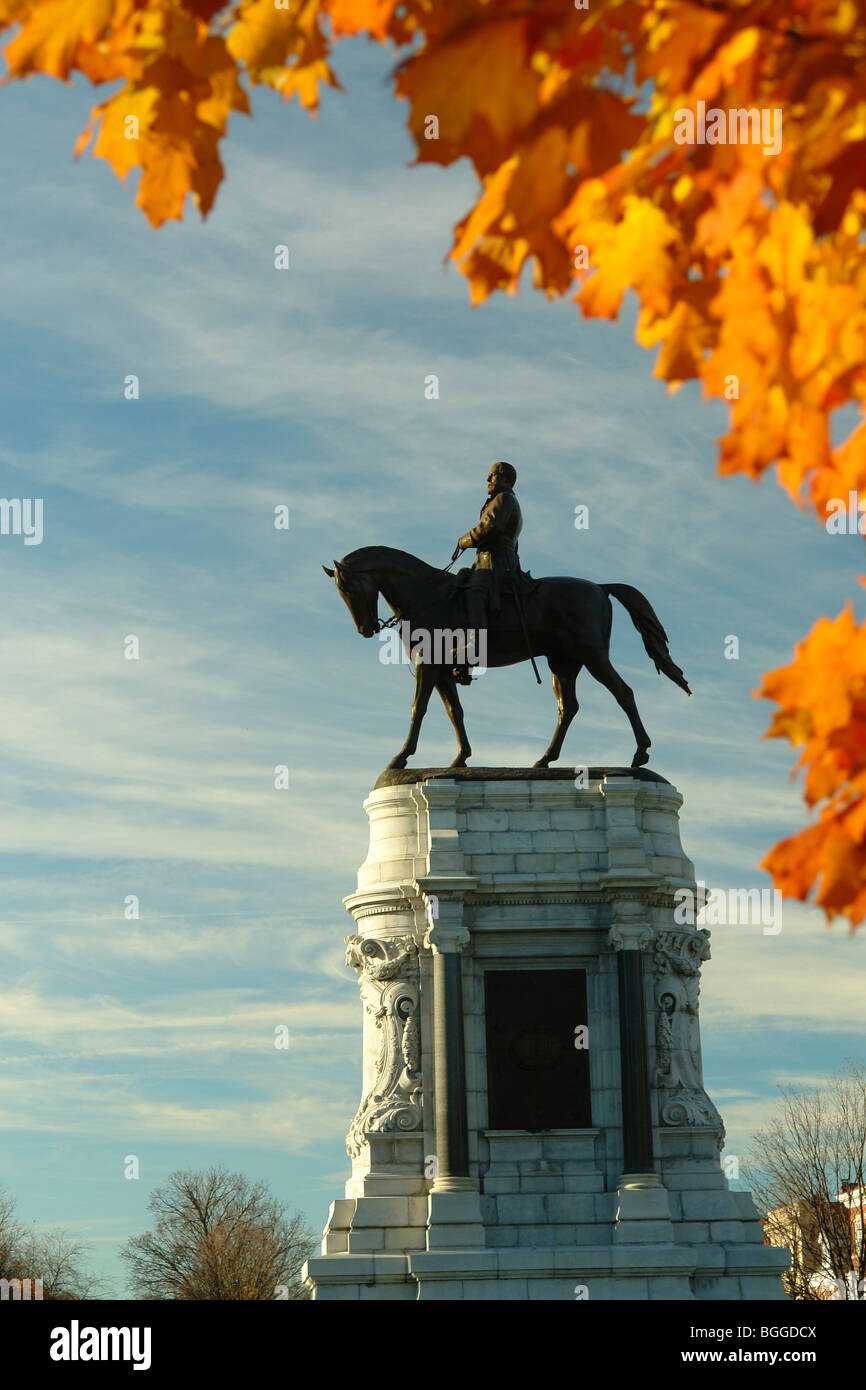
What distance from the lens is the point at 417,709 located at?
82.9 ft

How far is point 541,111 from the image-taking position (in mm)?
4219

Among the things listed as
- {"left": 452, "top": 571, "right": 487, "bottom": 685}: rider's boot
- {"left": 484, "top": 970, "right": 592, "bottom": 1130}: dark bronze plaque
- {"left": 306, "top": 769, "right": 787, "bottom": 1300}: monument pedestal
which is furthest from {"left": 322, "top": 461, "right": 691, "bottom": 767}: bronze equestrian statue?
{"left": 484, "top": 970, "right": 592, "bottom": 1130}: dark bronze plaque

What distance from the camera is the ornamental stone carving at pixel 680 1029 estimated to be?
23.5 metres

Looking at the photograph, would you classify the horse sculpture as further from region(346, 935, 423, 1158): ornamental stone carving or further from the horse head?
region(346, 935, 423, 1158): ornamental stone carving

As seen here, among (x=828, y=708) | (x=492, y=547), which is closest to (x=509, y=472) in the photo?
(x=492, y=547)

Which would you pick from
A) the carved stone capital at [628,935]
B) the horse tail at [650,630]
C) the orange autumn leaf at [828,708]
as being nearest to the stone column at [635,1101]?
the carved stone capital at [628,935]

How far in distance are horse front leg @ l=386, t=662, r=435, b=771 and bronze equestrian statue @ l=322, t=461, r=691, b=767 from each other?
14 mm

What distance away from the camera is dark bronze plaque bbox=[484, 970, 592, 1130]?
75.4ft

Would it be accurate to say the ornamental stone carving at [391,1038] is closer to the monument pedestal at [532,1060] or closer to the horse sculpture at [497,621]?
the monument pedestal at [532,1060]

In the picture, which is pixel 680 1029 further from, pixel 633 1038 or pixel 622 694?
pixel 622 694

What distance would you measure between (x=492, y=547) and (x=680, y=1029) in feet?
24.2

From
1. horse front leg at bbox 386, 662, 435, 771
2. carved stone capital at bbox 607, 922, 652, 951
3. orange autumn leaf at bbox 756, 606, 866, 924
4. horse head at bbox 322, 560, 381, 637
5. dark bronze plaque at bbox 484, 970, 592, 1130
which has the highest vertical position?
horse head at bbox 322, 560, 381, 637

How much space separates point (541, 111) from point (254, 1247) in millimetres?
50869
